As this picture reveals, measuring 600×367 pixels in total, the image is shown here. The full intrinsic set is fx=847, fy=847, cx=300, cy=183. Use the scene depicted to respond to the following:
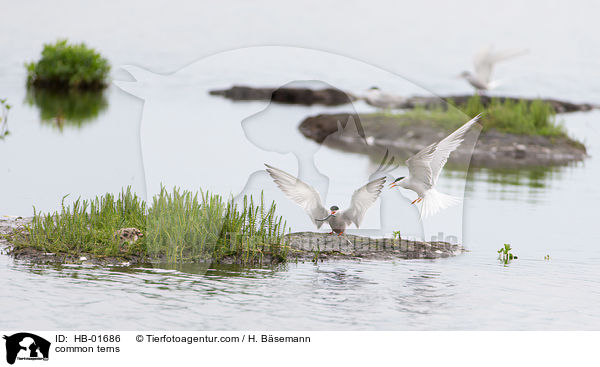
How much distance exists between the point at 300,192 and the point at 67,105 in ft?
95.1

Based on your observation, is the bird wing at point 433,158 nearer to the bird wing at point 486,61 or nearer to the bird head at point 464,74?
the bird wing at point 486,61

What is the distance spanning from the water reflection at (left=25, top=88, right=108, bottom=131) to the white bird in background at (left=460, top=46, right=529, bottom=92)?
12684 mm

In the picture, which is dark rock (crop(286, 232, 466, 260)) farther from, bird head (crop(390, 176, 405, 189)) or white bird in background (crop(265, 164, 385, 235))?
bird head (crop(390, 176, 405, 189))

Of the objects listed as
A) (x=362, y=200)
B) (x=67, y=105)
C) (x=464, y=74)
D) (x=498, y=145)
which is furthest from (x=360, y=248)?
(x=67, y=105)

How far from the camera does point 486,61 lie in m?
26.7

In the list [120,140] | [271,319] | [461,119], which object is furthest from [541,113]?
[271,319]

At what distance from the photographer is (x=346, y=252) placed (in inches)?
430

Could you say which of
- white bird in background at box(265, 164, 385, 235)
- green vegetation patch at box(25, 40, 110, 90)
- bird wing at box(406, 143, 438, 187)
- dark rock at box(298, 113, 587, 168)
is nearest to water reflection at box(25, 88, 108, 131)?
green vegetation patch at box(25, 40, 110, 90)

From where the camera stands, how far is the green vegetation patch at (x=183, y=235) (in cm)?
998

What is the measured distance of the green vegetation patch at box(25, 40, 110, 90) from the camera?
42.5 meters

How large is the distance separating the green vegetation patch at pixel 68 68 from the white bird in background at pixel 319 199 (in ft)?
119

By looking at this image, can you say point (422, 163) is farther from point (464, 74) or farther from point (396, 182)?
point (464, 74)

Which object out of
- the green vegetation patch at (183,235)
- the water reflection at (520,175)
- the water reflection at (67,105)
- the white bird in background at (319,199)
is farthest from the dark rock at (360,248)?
the water reflection at (67,105)
